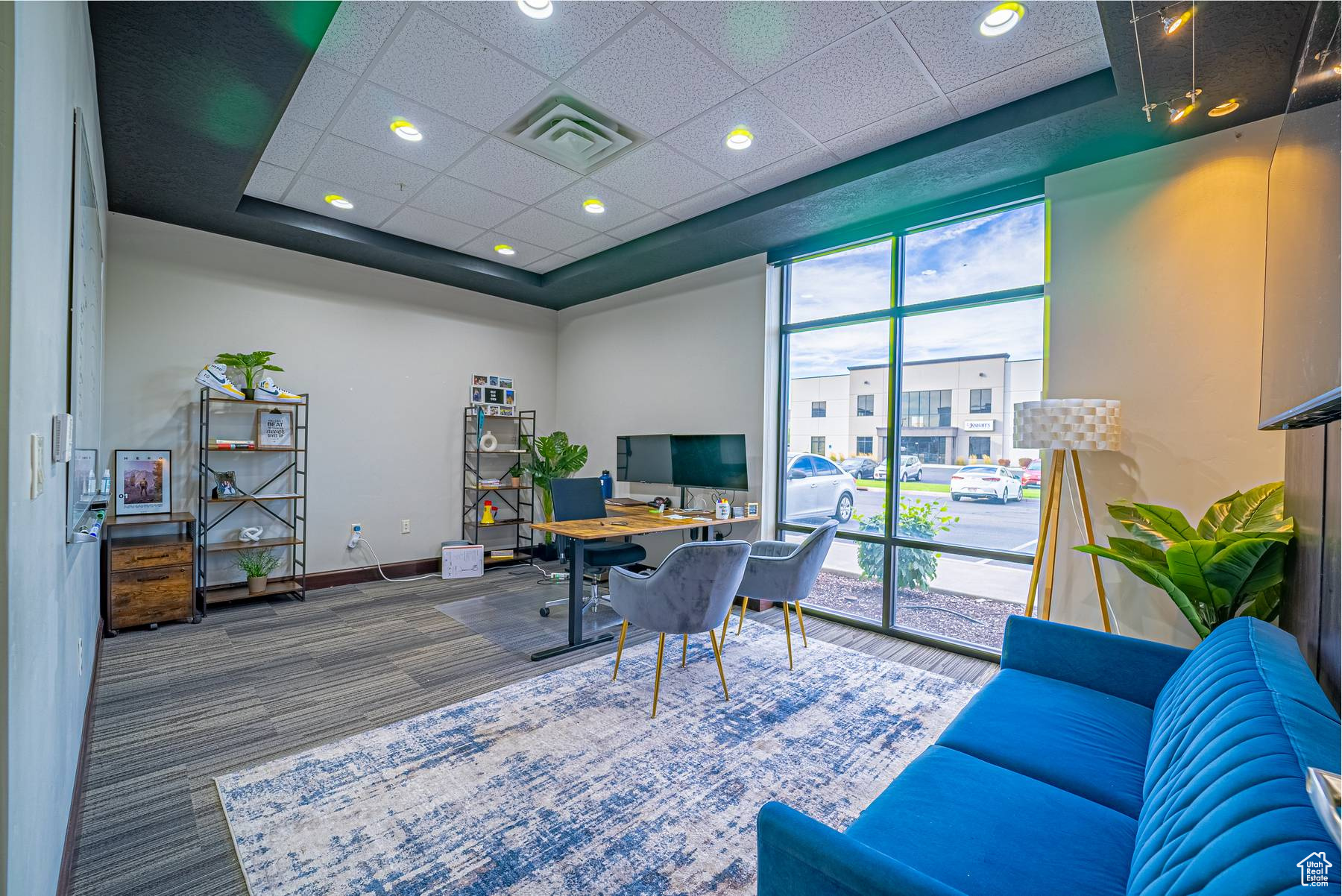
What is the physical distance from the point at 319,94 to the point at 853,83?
254 cm

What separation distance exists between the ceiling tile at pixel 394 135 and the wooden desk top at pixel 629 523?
2.33 meters

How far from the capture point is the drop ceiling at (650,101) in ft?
7.19

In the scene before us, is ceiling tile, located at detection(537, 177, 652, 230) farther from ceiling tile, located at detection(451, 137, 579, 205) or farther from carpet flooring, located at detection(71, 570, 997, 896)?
carpet flooring, located at detection(71, 570, 997, 896)

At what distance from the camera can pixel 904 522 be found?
3.94 m

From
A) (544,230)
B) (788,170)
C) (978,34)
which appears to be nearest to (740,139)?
(788,170)

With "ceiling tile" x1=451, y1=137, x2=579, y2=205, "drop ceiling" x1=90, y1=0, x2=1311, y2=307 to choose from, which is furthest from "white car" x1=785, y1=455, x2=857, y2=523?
"ceiling tile" x1=451, y1=137, x2=579, y2=205

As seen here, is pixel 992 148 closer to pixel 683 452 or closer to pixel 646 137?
pixel 646 137

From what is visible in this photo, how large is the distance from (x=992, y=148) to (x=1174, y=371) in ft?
4.72

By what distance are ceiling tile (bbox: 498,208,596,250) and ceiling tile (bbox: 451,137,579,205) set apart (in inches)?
13.4

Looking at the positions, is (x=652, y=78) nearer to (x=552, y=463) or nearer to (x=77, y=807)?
(x=77, y=807)

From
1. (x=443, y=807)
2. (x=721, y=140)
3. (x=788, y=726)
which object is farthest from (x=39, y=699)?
(x=721, y=140)

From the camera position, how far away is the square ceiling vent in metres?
2.87

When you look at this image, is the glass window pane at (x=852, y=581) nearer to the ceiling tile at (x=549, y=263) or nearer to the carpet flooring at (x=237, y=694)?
the carpet flooring at (x=237, y=694)

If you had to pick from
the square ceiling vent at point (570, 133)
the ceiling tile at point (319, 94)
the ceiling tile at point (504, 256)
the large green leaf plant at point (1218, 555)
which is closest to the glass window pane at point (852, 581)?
the large green leaf plant at point (1218, 555)
